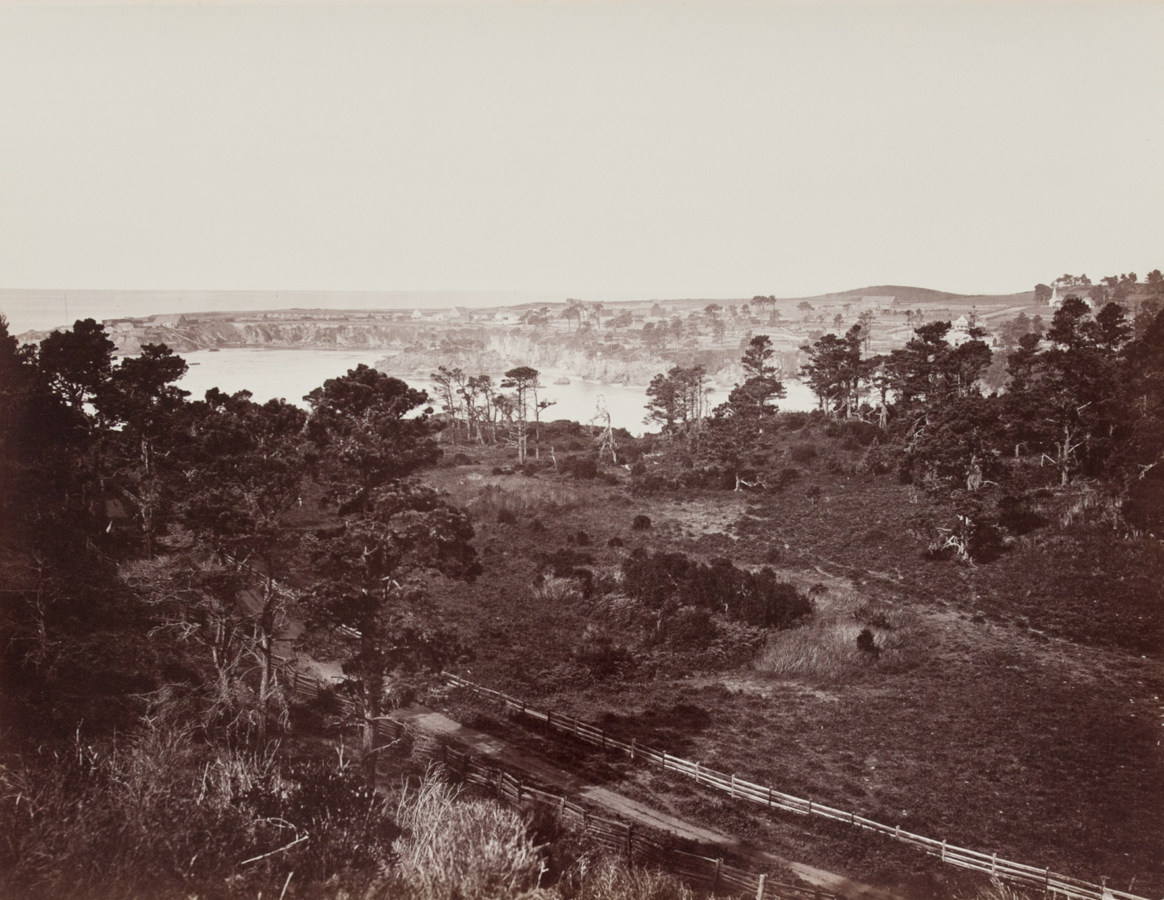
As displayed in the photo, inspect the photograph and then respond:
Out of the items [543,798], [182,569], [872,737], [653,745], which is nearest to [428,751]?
[543,798]

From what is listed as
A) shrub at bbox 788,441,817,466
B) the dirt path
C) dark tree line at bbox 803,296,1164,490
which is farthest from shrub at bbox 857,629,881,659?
shrub at bbox 788,441,817,466

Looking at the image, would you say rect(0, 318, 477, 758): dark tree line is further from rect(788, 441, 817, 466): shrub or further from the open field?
rect(788, 441, 817, 466): shrub

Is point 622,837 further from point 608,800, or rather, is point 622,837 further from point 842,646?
point 842,646

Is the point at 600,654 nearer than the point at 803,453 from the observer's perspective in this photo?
Yes

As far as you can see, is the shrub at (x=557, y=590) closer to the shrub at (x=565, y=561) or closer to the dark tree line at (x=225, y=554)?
the shrub at (x=565, y=561)

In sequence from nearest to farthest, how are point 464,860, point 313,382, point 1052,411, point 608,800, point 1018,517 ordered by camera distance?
point 464,860 → point 608,800 → point 1018,517 → point 1052,411 → point 313,382

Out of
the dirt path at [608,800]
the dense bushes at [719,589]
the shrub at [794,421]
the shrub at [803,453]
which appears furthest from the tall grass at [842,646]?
the shrub at [794,421]

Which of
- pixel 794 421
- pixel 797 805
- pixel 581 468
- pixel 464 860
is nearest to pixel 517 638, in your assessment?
pixel 797 805
